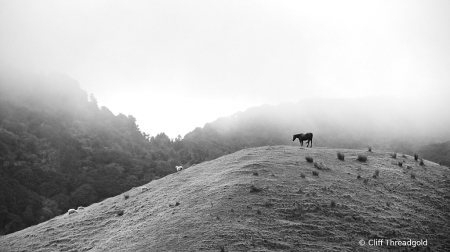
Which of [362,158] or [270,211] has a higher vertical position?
[362,158]

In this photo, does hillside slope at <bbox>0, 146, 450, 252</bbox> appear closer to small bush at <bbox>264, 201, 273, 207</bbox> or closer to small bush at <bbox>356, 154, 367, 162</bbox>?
small bush at <bbox>264, 201, 273, 207</bbox>

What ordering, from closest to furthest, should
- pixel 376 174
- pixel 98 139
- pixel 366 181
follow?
1. pixel 366 181
2. pixel 376 174
3. pixel 98 139

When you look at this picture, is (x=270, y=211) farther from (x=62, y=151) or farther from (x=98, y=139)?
(x=98, y=139)

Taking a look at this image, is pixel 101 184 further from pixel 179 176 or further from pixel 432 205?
pixel 432 205

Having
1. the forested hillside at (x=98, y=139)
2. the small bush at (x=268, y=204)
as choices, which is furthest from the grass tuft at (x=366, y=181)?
the forested hillside at (x=98, y=139)

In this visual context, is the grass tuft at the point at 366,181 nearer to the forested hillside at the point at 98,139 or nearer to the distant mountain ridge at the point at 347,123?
the forested hillside at the point at 98,139

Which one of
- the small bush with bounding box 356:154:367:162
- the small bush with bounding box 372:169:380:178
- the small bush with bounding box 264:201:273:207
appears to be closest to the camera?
the small bush with bounding box 264:201:273:207

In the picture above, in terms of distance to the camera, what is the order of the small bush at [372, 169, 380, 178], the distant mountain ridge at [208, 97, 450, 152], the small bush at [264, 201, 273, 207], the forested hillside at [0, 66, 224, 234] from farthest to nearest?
the distant mountain ridge at [208, 97, 450, 152] < the forested hillside at [0, 66, 224, 234] < the small bush at [372, 169, 380, 178] < the small bush at [264, 201, 273, 207]

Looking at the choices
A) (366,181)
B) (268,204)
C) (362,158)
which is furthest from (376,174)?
(268,204)

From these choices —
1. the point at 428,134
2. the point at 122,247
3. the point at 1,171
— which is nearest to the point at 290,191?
the point at 122,247

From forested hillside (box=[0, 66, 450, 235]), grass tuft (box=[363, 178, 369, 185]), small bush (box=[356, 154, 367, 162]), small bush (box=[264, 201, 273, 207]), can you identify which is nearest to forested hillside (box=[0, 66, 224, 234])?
forested hillside (box=[0, 66, 450, 235])

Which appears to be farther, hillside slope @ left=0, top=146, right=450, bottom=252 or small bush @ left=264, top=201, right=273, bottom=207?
small bush @ left=264, top=201, right=273, bottom=207

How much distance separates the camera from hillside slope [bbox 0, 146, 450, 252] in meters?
15.6

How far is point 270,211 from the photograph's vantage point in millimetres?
17172
